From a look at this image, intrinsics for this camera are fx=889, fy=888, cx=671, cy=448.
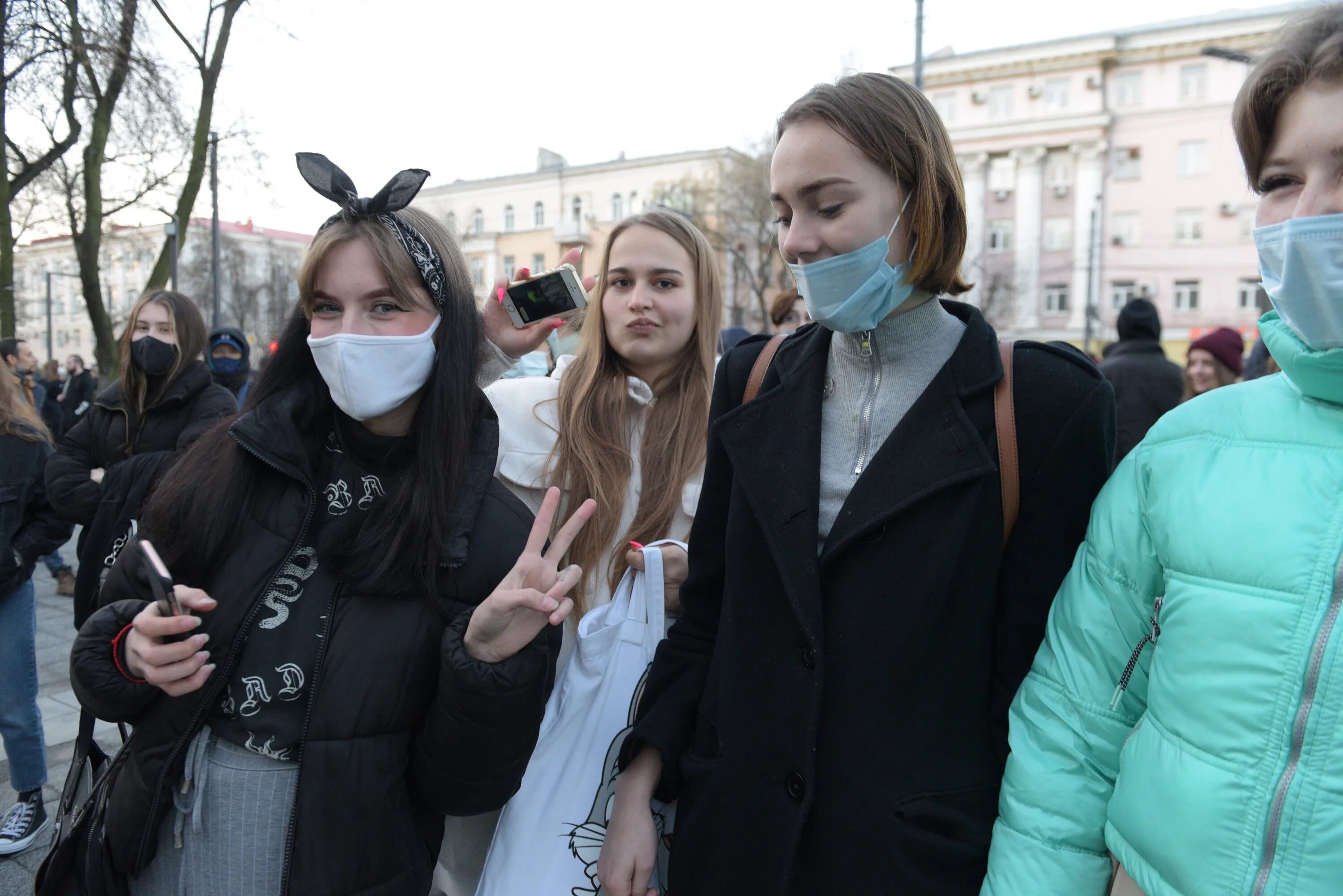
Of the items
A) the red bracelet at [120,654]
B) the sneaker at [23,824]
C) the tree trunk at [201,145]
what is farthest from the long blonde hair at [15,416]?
the tree trunk at [201,145]

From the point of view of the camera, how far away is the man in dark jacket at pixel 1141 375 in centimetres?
634

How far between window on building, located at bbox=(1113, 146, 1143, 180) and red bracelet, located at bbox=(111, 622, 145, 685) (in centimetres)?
4968

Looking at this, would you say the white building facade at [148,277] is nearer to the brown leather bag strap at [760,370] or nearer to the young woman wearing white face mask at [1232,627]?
the brown leather bag strap at [760,370]

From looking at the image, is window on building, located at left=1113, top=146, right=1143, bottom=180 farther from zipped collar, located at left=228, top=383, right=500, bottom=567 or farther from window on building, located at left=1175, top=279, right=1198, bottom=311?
zipped collar, located at left=228, top=383, right=500, bottom=567

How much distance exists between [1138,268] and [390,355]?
47973 millimetres

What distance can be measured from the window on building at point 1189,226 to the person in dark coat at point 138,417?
47.0m

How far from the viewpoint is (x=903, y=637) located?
59.4 inches

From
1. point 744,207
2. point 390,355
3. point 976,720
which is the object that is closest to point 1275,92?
point 976,720

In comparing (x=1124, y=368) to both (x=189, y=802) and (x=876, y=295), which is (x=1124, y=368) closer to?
(x=876, y=295)

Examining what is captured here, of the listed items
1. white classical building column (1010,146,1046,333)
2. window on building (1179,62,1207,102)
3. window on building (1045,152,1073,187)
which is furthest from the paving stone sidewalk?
window on building (1179,62,1207,102)

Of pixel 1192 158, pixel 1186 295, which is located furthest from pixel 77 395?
pixel 1192 158

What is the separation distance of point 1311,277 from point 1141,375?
19.0 feet

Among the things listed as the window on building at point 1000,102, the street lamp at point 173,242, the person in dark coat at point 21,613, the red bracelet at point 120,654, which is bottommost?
the person in dark coat at point 21,613

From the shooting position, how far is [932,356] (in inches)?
68.4
